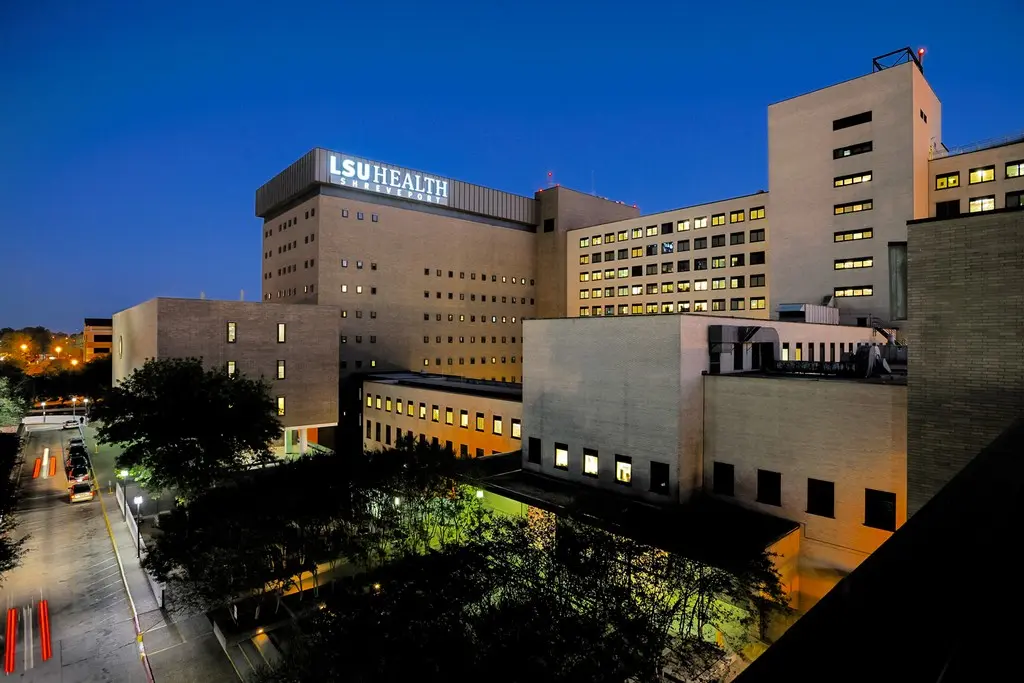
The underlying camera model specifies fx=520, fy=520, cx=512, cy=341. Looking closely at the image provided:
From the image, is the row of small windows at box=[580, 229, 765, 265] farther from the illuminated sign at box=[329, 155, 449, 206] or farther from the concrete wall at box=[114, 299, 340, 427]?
the concrete wall at box=[114, 299, 340, 427]

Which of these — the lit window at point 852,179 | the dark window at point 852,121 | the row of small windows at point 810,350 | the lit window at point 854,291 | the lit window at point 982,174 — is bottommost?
the row of small windows at point 810,350

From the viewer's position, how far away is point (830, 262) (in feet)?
170

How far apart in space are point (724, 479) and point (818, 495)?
4030 mm

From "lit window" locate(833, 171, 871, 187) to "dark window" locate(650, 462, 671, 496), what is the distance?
41980mm

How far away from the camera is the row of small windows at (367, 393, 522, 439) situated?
38344 millimetres

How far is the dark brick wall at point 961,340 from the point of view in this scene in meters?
14.1

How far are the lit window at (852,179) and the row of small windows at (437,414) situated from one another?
1592 inches

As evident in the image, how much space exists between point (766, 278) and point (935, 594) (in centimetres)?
6479

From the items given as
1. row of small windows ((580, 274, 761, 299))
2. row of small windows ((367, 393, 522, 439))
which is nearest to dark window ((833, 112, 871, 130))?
row of small windows ((580, 274, 761, 299))

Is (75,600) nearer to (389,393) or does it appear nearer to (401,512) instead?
(401,512)

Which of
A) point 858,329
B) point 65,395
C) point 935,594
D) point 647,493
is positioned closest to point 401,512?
point 647,493

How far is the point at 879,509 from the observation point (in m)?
20.1

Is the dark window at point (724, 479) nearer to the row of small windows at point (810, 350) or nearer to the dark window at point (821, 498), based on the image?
the dark window at point (821, 498)

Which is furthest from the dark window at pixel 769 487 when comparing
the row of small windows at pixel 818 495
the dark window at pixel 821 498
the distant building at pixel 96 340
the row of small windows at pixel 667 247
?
the distant building at pixel 96 340
